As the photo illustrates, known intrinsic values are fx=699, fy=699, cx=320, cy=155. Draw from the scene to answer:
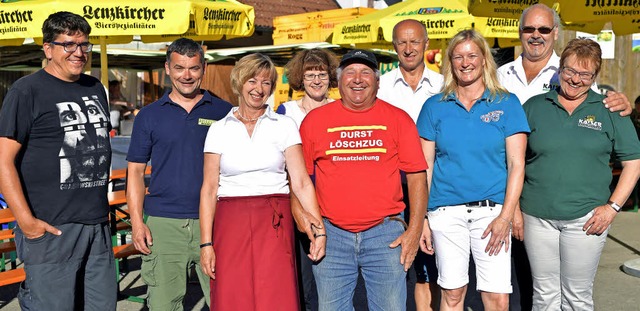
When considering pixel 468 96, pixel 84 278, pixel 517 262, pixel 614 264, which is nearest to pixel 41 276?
pixel 84 278

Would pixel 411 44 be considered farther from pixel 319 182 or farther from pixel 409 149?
pixel 319 182

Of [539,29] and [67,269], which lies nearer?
[67,269]

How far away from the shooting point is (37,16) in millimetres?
6691

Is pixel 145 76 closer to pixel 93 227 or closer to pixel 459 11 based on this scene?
pixel 459 11

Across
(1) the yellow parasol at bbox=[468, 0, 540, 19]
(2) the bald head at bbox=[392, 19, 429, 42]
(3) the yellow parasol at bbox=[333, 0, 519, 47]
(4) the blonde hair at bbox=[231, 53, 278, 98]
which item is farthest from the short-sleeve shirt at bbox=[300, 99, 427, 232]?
(3) the yellow parasol at bbox=[333, 0, 519, 47]

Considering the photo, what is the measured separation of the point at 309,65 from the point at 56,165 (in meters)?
1.69

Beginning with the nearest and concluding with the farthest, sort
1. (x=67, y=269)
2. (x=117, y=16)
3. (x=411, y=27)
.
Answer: (x=67, y=269) → (x=411, y=27) → (x=117, y=16)

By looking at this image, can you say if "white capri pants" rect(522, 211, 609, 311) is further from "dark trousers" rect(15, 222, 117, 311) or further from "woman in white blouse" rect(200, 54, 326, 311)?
"dark trousers" rect(15, 222, 117, 311)

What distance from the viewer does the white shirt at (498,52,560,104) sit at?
4316 mm

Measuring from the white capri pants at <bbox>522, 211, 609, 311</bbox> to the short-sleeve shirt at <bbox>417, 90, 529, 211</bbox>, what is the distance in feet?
1.33

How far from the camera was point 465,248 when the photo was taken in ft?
12.5

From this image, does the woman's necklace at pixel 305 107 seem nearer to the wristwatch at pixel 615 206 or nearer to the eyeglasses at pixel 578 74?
the eyeglasses at pixel 578 74

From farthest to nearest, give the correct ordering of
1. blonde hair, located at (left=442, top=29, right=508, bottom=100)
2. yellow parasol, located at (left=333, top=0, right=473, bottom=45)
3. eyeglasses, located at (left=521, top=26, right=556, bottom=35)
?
yellow parasol, located at (left=333, top=0, right=473, bottom=45) < eyeglasses, located at (left=521, top=26, right=556, bottom=35) < blonde hair, located at (left=442, top=29, right=508, bottom=100)

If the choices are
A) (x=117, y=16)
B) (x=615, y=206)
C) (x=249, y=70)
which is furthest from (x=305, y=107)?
(x=117, y=16)
